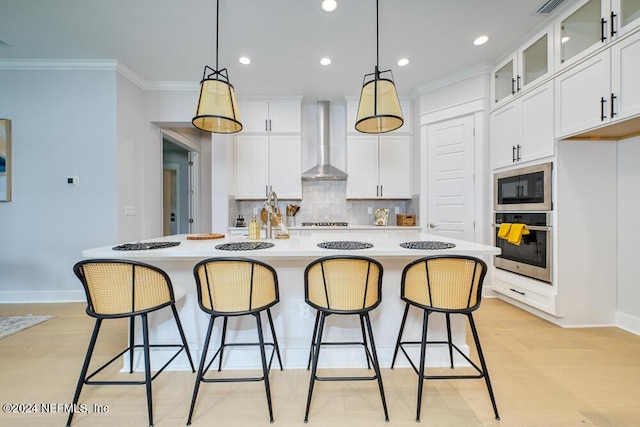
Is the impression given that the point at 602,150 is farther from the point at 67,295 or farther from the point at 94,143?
the point at 67,295

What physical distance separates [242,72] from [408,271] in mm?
3193

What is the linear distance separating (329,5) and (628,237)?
3.39 m

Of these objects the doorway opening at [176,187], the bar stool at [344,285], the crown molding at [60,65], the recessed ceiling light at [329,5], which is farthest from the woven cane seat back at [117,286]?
the doorway opening at [176,187]

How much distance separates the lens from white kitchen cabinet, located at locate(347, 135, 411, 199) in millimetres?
4098

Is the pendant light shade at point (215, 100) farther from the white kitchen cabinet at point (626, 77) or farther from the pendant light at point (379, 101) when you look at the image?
the white kitchen cabinet at point (626, 77)

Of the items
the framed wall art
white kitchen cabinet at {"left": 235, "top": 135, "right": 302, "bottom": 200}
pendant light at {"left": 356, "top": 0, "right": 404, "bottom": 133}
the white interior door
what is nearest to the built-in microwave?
the white interior door

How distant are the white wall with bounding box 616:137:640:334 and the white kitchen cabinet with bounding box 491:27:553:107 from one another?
3.26 ft

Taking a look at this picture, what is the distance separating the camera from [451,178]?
11.5 feet

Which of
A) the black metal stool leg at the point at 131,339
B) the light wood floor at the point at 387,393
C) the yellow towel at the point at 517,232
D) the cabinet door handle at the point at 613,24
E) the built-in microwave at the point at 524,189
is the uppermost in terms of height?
the cabinet door handle at the point at 613,24

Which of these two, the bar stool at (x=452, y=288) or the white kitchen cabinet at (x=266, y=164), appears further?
the white kitchen cabinet at (x=266, y=164)

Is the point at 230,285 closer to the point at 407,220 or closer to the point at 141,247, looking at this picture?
the point at 141,247

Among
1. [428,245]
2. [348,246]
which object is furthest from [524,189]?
[348,246]

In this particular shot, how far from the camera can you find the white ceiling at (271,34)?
232cm

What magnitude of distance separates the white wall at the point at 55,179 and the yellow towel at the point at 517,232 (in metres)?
4.59
